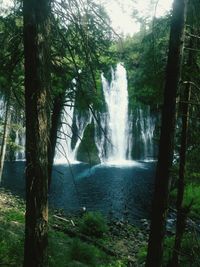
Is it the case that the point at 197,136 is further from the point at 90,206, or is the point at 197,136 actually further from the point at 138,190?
the point at 138,190

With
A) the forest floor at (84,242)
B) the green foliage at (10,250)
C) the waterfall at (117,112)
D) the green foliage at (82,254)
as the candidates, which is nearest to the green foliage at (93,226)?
the forest floor at (84,242)

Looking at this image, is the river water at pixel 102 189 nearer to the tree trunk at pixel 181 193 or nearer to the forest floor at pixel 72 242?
the forest floor at pixel 72 242

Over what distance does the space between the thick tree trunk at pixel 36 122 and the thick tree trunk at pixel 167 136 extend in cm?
250

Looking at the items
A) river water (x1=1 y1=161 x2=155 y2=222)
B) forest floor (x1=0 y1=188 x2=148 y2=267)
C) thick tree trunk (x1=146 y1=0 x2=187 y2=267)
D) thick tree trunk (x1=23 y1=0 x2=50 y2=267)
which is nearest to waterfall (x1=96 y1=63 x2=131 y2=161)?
river water (x1=1 y1=161 x2=155 y2=222)

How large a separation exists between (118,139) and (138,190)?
1745 cm

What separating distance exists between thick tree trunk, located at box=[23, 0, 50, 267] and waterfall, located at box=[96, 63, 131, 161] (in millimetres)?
35681

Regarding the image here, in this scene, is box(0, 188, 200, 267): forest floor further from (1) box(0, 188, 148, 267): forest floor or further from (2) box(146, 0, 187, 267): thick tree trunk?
(2) box(146, 0, 187, 267): thick tree trunk

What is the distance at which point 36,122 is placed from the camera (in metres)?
3.98

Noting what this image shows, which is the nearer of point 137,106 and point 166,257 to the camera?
point 166,257

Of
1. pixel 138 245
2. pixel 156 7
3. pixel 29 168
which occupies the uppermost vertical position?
pixel 156 7

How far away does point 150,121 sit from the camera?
45.5 metres

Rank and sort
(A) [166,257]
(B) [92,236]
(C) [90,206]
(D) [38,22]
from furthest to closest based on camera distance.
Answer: (C) [90,206], (B) [92,236], (A) [166,257], (D) [38,22]

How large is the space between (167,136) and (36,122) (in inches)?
107

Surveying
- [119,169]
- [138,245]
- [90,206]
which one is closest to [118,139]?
[119,169]
